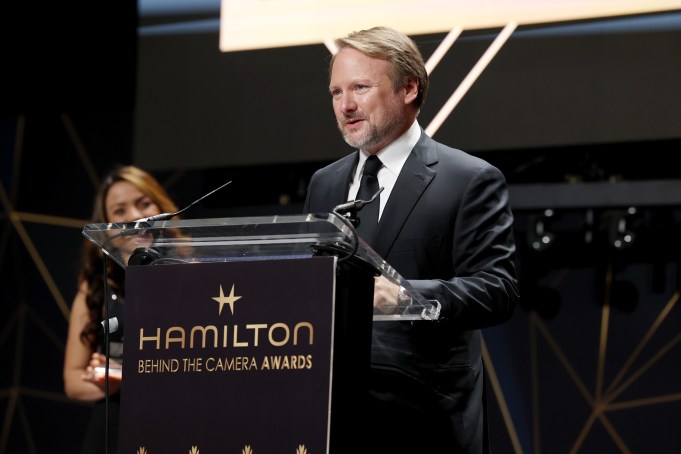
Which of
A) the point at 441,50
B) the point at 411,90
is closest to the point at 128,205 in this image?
the point at 441,50

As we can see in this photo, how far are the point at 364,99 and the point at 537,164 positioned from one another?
1.78 meters

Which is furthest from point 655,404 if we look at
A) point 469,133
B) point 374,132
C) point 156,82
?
point 156,82

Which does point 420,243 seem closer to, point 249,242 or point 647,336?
point 249,242

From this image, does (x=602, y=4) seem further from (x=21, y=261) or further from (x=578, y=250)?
(x=21, y=261)

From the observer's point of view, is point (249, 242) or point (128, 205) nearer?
point (249, 242)

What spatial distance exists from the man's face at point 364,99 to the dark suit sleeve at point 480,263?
28cm

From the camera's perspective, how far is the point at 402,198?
244 centimetres

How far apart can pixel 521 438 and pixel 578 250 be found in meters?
0.81

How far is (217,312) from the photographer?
6.21 ft

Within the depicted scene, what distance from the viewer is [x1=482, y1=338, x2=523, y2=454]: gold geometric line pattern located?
4.19 meters

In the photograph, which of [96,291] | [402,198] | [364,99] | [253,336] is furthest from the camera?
[96,291]

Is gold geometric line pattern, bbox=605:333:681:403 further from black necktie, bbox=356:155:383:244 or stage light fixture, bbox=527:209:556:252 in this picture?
black necktie, bbox=356:155:383:244

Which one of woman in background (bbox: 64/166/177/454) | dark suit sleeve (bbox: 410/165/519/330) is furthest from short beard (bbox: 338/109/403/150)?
woman in background (bbox: 64/166/177/454)

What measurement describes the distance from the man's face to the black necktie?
0.17 ft
